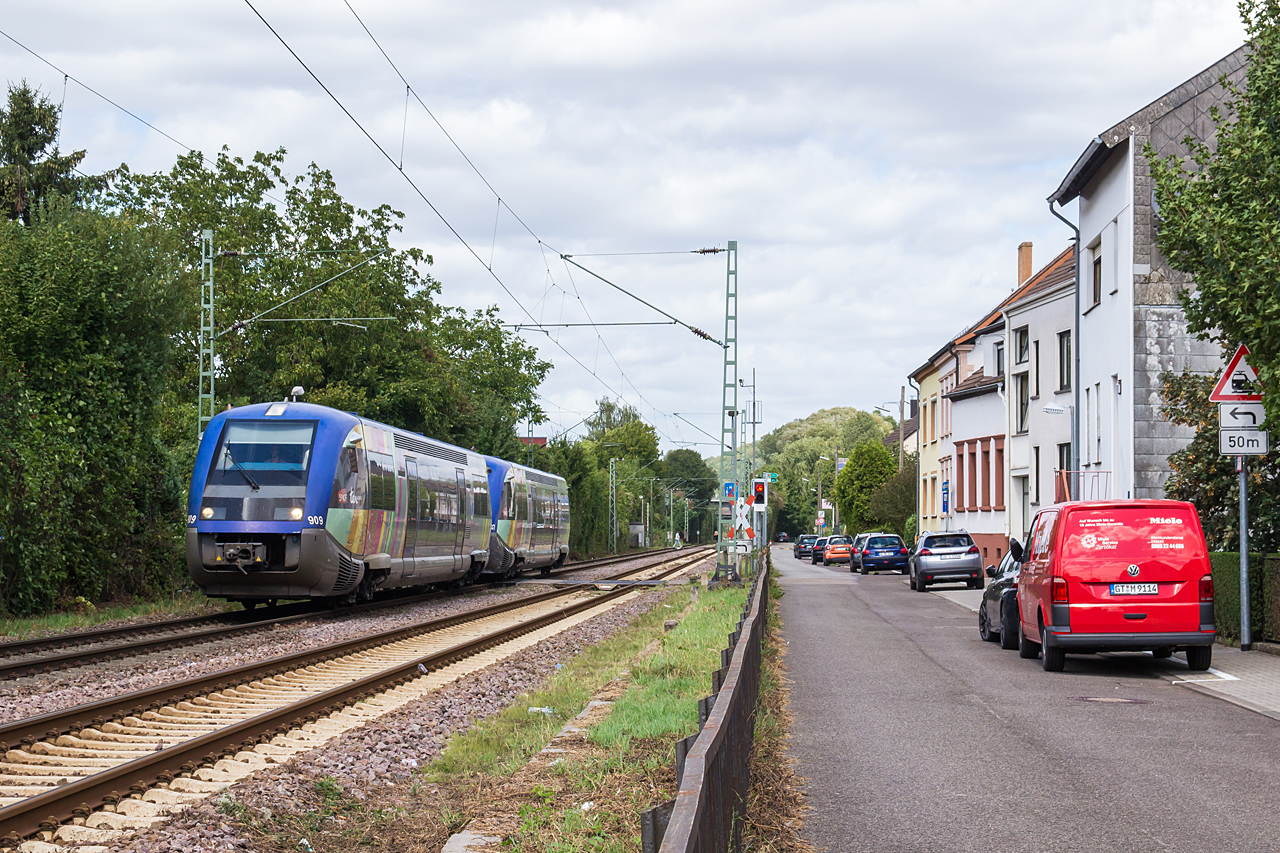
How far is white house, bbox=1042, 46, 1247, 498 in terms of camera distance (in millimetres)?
26672

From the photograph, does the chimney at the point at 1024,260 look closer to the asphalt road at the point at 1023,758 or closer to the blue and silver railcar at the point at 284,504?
the blue and silver railcar at the point at 284,504

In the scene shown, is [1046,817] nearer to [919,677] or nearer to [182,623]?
[919,677]

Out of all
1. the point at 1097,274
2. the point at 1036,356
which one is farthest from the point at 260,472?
the point at 1036,356

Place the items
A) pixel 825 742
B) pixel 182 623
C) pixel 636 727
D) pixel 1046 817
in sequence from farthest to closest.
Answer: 1. pixel 182 623
2. pixel 825 742
3. pixel 636 727
4. pixel 1046 817

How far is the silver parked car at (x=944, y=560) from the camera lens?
35094 millimetres

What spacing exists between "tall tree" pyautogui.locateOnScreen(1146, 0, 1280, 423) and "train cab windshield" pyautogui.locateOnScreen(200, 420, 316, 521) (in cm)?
1265

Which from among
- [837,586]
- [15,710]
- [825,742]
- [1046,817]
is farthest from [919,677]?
[837,586]

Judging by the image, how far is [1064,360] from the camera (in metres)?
38.6

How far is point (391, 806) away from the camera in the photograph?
770 cm

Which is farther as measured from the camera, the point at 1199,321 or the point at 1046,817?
the point at 1199,321

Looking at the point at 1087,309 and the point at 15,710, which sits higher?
the point at 1087,309

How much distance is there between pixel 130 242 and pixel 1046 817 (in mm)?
20622

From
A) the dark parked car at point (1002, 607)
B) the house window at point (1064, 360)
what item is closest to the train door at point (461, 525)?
the dark parked car at point (1002, 607)

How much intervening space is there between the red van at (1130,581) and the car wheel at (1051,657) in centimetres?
6
